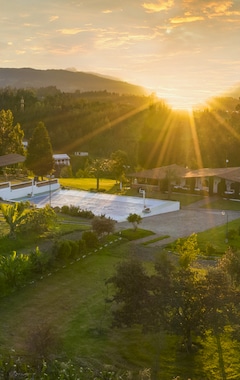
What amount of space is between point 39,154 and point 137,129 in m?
64.6

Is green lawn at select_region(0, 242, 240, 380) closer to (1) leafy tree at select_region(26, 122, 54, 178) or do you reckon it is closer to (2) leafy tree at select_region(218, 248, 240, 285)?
(2) leafy tree at select_region(218, 248, 240, 285)

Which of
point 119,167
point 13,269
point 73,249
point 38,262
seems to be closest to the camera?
point 13,269

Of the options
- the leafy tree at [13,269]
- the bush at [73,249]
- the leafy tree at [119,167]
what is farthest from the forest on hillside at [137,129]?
the leafy tree at [13,269]

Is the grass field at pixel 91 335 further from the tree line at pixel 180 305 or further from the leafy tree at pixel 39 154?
the leafy tree at pixel 39 154

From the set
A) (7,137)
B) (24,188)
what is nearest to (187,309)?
(24,188)

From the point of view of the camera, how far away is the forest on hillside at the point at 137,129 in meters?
72.1

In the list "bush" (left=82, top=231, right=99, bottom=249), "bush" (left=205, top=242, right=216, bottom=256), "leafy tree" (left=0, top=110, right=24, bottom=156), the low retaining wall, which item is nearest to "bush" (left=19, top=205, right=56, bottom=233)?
"bush" (left=82, top=231, right=99, bottom=249)

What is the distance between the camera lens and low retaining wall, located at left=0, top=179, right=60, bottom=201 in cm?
4500

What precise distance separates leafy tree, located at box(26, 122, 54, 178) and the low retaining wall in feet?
7.84

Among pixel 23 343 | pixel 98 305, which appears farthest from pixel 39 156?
pixel 23 343

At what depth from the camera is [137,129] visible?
4530 inches

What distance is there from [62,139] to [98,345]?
8935 centimetres

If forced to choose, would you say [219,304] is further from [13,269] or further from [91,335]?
[13,269]

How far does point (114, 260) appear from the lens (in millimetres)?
28953
